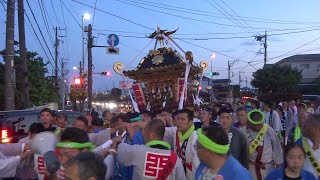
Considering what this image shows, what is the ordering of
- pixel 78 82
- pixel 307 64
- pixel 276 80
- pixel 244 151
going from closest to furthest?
pixel 244 151, pixel 78 82, pixel 276 80, pixel 307 64

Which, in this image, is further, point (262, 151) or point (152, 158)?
point (262, 151)

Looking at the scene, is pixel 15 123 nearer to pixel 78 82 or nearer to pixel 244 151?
pixel 244 151

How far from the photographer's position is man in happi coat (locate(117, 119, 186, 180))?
4551mm

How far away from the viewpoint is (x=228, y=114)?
706 cm

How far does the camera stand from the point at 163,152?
472 cm

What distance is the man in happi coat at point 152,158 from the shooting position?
4551 millimetres

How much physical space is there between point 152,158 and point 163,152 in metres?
0.18

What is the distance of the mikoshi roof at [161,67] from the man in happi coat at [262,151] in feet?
30.0

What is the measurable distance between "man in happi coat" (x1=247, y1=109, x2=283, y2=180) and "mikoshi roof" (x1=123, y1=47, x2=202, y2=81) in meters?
9.15

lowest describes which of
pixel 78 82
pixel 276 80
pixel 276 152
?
pixel 276 152

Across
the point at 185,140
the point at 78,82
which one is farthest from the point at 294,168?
the point at 78,82

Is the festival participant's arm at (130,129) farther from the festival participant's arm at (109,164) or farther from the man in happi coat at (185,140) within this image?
the man in happi coat at (185,140)

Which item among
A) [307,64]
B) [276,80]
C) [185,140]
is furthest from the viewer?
[307,64]

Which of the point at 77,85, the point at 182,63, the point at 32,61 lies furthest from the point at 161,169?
the point at 77,85
